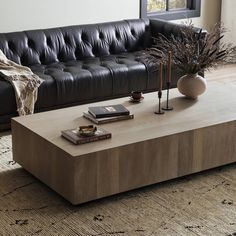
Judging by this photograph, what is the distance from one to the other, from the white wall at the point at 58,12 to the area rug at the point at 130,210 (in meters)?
2.13

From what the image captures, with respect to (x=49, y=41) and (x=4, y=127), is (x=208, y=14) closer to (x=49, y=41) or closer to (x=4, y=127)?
(x=49, y=41)

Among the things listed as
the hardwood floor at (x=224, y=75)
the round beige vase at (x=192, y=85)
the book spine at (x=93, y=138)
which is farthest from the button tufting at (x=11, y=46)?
the hardwood floor at (x=224, y=75)

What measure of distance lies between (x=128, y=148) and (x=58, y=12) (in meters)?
2.80

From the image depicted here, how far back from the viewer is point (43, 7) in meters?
5.87

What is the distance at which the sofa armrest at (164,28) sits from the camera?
19.3ft

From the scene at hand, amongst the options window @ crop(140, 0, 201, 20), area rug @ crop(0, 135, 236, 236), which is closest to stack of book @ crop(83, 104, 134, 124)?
area rug @ crop(0, 135, 236, 236)

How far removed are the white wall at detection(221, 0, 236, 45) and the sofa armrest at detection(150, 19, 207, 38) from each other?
136 cm

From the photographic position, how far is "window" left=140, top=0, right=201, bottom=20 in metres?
6.75

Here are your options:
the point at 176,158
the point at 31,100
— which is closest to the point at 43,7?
the point at 31,100

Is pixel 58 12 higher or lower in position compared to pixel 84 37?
higher

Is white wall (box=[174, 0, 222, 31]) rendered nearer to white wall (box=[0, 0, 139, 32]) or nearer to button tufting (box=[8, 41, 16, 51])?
white wall (box=[0, 0, 139, 32])

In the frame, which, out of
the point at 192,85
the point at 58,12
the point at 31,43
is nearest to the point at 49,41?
the point at 31,43

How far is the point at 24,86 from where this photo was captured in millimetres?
4707

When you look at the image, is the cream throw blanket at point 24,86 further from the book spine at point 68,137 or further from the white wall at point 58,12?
the book spine at point 68,137
